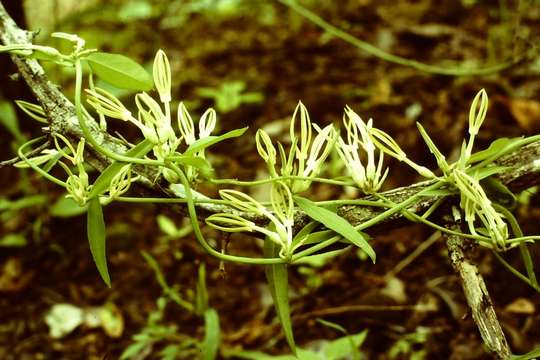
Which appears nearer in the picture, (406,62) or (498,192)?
(498,192)

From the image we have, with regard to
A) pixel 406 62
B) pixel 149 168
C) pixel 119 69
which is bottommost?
pixel 149 168

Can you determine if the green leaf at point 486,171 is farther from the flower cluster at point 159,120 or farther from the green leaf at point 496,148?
the flower cluster at point 159,120

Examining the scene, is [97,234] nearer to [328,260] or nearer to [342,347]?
[342,347]

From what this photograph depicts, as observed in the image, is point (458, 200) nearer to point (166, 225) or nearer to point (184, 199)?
point (184, 199)

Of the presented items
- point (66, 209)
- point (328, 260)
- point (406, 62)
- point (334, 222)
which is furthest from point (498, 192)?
point (66, 209)

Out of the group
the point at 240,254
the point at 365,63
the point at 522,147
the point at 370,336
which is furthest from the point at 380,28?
the point at 522,147

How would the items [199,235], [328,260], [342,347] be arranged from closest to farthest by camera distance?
[199,235]
[342,347]
[328,260]
